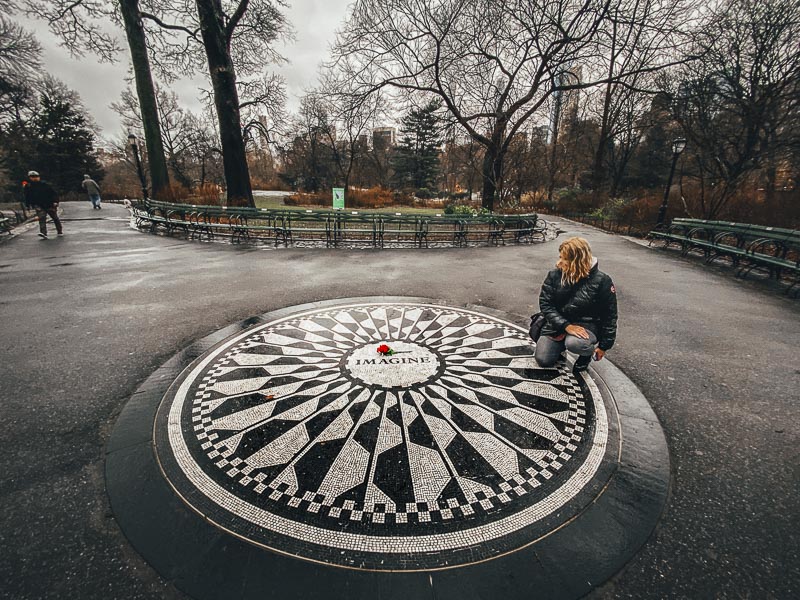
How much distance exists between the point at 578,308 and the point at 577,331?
0.87 feet

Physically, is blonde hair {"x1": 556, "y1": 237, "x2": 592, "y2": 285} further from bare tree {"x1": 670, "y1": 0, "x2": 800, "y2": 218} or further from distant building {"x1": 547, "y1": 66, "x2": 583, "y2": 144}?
distant building {"x1": 547, "y1": 66, "x2": 583, "y2": 144}

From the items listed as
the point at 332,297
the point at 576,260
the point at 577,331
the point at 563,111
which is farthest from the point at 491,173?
the point at 563,111

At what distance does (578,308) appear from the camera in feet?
12.4

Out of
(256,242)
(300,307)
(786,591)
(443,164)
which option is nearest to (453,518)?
(786,591)

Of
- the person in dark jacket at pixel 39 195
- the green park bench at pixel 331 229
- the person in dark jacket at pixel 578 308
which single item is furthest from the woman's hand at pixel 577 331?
the person in dark jacket at pixel 39 195

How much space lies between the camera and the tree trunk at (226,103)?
14484mm

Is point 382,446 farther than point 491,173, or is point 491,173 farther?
point 491,173

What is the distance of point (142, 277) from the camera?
759 centimetres

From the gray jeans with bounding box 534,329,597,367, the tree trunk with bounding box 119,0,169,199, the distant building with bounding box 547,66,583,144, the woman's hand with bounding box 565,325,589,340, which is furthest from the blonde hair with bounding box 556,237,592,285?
the distant building with bounding box 547,66,583,144

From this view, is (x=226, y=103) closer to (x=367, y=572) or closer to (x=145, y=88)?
(x=145, y=88)

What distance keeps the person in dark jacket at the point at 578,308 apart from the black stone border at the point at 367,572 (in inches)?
51.8

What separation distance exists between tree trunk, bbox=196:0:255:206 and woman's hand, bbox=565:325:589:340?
1519cm

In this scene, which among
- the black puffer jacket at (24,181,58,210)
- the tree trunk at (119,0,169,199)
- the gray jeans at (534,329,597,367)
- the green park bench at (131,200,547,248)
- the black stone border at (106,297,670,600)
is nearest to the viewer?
the black stone border at (106,297,670,600)

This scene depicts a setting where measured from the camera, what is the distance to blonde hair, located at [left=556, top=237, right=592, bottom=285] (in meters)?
3.69
